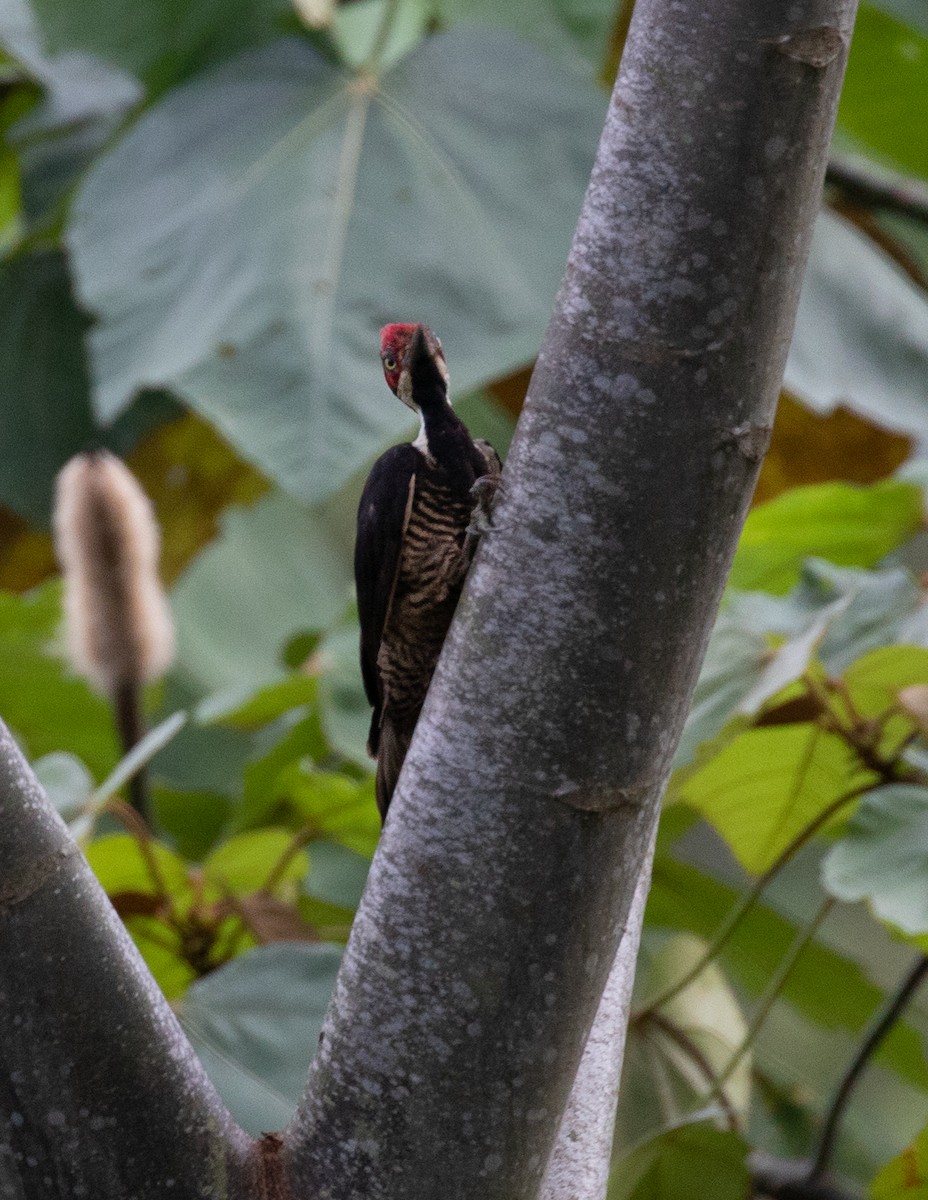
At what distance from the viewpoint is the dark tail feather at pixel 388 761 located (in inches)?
28.7

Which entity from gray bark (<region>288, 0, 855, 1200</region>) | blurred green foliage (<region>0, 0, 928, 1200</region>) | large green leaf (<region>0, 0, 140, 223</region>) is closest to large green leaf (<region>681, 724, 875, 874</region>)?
blurred green foliage (<region>0, 0, 928, 1200</region>)

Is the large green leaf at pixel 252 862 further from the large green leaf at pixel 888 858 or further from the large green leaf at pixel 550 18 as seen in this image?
the large green leaf at pixel 550 18

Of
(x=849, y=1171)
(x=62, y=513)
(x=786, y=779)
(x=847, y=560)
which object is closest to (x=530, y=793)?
(x=786, y=779)

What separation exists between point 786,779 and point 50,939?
1.92 ft

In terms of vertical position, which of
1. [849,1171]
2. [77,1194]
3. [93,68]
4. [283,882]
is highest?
[93,68]

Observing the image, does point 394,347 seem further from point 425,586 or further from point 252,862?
point 252,862

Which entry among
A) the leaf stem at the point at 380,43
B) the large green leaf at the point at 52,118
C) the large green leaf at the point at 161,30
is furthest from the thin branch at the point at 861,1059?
the large green leaf at the point at 52,118

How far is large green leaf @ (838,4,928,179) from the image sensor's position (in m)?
1.52

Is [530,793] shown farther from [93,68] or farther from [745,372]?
[93,68]

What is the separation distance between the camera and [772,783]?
96cm

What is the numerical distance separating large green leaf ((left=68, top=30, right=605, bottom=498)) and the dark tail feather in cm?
38

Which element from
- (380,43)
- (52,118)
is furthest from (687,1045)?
(52,118)

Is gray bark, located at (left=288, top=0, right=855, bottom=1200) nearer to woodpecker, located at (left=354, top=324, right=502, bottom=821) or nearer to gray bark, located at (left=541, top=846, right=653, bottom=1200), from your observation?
gray bark, located at (left=541, top=846, right=653, bottom=1200)

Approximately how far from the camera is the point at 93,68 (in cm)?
175
